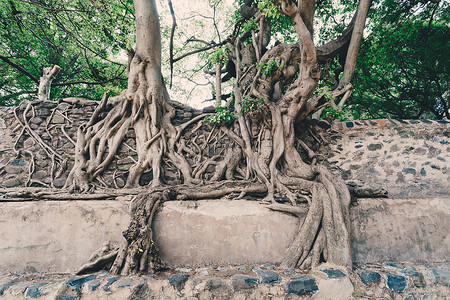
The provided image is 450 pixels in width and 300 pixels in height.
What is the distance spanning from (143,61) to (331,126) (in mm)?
3732

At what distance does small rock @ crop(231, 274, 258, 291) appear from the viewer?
2.11 m

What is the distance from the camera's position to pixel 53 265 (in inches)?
102

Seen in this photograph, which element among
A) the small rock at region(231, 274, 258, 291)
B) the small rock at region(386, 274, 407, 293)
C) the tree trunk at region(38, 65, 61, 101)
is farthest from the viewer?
the tree trunk at region(38, 65, 61, 101)

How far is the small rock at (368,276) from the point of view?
7.38 feet

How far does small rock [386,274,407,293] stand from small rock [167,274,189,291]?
184cm

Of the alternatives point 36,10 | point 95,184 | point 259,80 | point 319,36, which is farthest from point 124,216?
point 319,36

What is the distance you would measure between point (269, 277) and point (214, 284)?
50cm

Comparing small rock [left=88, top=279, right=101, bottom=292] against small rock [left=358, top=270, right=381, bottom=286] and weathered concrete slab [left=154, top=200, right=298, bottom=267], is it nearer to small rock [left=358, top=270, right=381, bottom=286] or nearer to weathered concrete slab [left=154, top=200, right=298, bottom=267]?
weathered concrete slab [left=154, top=200, right=298, bottom=267]

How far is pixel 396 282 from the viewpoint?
7.48 feet

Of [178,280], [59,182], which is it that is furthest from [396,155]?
[59,182]

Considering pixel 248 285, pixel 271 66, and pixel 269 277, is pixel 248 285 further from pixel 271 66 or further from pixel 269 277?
pixel 271 66

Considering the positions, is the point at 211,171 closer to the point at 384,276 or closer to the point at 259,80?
the point at 259,80

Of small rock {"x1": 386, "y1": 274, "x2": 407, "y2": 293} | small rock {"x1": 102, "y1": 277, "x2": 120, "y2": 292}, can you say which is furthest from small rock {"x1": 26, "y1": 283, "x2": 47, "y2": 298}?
small rock {"x1": 386, "y1": 274, "x2": 407, "y2": 293}

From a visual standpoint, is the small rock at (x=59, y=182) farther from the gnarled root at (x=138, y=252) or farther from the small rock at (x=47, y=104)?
the gnarled root at (x=138, y=252)
